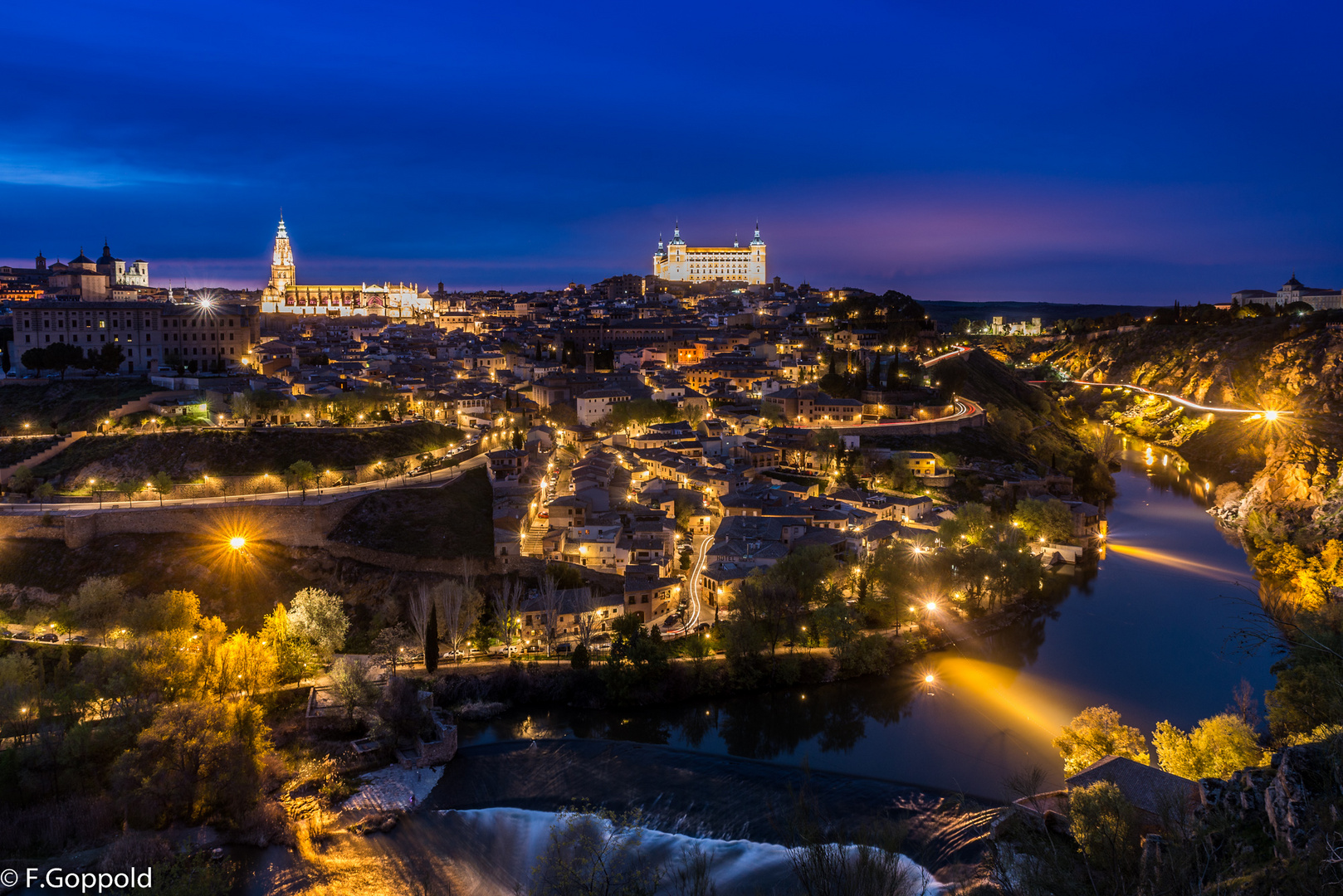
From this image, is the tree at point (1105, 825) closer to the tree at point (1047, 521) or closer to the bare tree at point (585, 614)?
the bare tree at point (585, 614)

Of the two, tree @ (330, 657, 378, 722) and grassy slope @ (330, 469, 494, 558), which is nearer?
tree @ (330, 657, 378, 722)

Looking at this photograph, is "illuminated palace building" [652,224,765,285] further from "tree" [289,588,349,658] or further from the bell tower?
"tree" [289,588,349,658]

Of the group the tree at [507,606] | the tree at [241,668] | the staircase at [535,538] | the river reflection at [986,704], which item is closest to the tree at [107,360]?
the staircase at [535,538]

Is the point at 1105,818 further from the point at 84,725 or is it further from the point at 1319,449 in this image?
the point at 1319,449

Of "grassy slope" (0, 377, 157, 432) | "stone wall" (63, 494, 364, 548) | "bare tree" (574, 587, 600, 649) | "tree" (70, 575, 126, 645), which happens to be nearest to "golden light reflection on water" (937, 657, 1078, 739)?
"bare tree" (574, 587, 600, 649)

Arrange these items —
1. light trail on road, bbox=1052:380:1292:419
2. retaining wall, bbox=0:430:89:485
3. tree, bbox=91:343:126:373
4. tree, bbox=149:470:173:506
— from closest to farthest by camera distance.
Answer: tree, bbox=149:470:173:506
retaining wall, bbox=0:430:89:485
tree, bbox=91:343:126:373
light trail on road, bbox=1052:380:1292:419

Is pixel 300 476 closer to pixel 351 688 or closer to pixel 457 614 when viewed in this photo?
pixel 457 614

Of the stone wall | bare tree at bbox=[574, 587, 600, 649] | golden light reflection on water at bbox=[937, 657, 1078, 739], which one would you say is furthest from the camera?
the stone wall

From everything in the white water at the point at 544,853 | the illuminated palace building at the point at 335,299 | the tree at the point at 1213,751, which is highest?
the illuminated palace building at the point at 335,299
